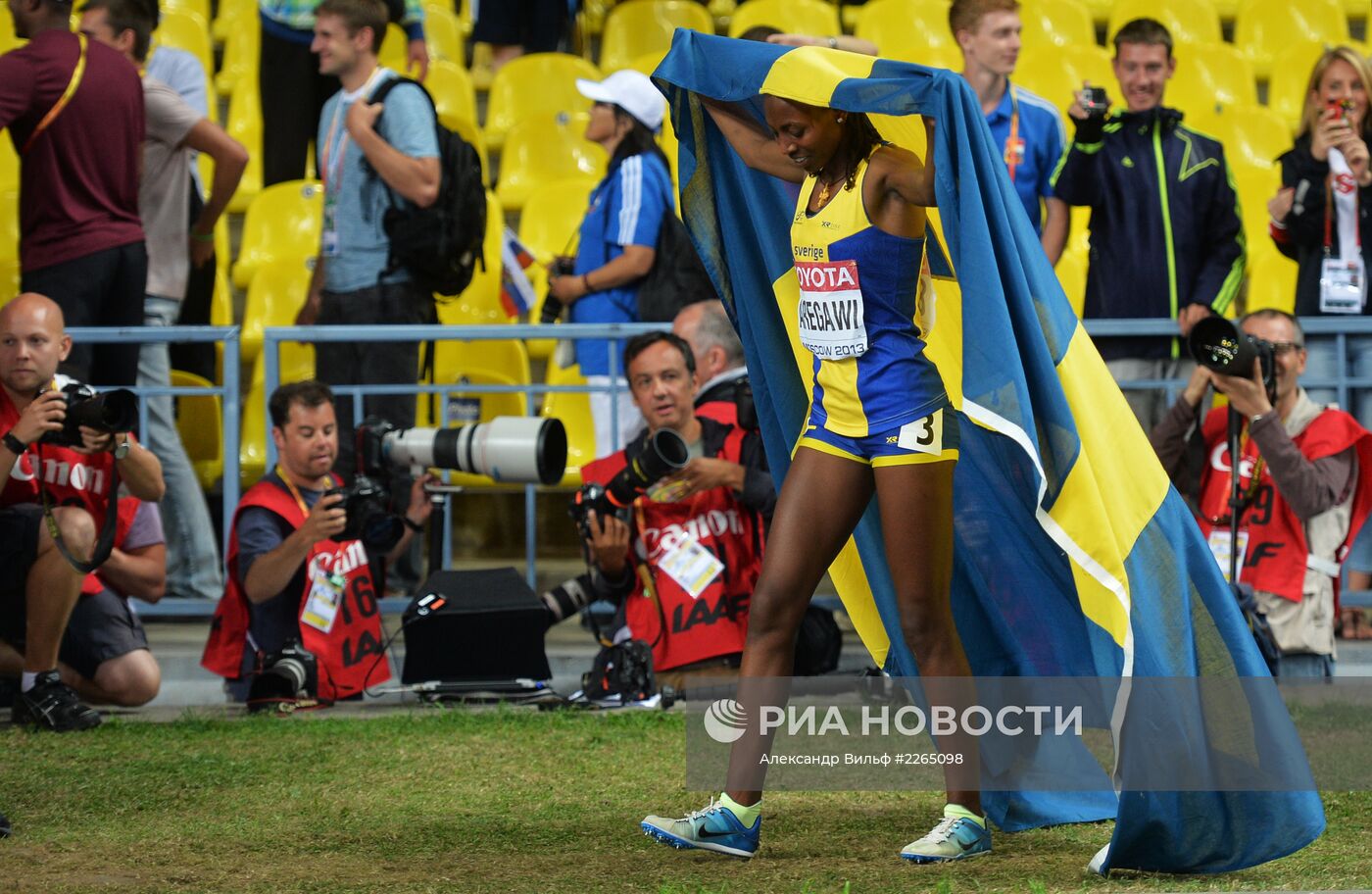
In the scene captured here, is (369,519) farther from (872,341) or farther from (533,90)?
(533,90)

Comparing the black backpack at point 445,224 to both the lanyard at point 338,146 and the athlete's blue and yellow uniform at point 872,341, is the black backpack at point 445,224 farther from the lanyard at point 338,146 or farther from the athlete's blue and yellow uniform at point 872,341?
the athlete's blue and yellow uniform at point 872,341

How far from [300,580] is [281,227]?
3.41 metres

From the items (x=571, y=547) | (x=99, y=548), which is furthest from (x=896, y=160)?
(x=571, y=547)

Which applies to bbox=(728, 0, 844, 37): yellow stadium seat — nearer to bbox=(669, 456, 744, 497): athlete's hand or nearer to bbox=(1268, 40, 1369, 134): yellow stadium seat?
bbox=(1268, 40, 1369, 134): yellow stadium seat

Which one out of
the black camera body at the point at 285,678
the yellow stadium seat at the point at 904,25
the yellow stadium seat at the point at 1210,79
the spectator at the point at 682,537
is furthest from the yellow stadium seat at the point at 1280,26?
the black camera body at the point at 285,678

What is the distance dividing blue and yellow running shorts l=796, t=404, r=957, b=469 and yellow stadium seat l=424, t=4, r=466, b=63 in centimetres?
745

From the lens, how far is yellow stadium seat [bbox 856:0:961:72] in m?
10.2

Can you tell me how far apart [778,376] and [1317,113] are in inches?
131

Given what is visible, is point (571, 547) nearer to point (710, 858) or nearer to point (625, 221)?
point (625, 221)

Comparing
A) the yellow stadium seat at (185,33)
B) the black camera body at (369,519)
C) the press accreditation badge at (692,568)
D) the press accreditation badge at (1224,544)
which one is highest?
the yellow stadium seat at (185,33)

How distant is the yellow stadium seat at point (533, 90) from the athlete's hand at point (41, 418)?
502 cm

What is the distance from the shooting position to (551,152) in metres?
9.77

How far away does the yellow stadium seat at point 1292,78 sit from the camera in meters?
9.91

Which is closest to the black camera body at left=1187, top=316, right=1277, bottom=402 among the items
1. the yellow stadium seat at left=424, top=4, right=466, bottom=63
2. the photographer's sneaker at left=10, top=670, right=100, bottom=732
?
the photographer's sneaker at left=10, top=670, right=100, bottom=732
